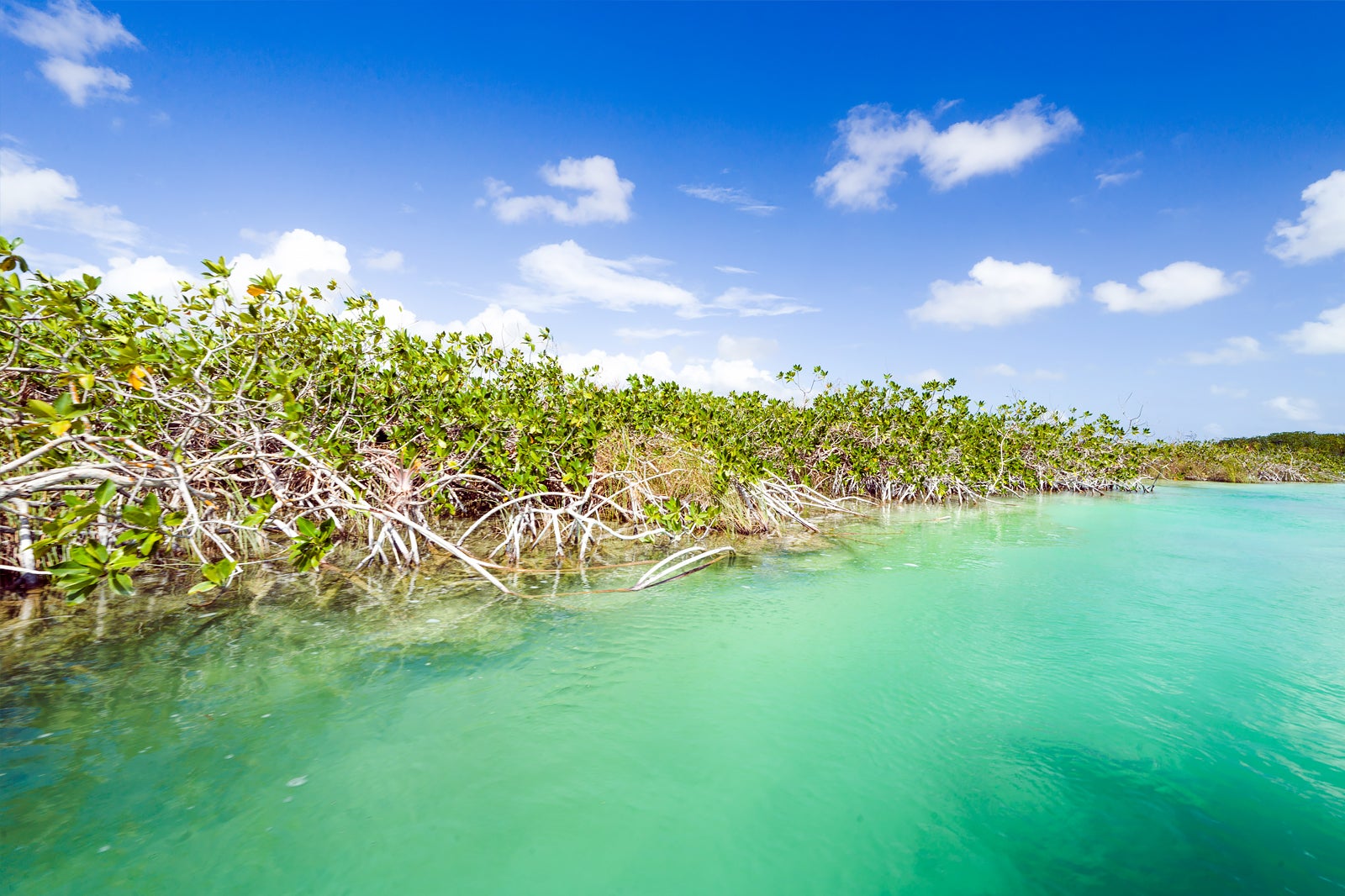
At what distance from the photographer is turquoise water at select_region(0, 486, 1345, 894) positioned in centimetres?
209

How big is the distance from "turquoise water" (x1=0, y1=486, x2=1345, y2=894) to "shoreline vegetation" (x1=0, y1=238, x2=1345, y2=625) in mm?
796

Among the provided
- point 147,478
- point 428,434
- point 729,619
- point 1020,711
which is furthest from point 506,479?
point 1020,711

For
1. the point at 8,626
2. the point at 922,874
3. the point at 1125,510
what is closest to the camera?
the point at 922,874

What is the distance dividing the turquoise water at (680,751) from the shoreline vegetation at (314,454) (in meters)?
0.80

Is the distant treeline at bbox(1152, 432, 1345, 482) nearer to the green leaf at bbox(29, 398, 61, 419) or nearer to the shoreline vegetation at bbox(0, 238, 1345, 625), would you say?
the shoreline vegetation at bbox(0, 238, 1345, 625)

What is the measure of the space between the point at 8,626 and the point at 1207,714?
787cm

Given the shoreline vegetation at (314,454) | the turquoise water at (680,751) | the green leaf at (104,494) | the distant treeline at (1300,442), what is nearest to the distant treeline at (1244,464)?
the distant treeline at (1300,442)

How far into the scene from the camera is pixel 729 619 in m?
4.59

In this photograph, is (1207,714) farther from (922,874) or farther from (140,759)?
(140,759)

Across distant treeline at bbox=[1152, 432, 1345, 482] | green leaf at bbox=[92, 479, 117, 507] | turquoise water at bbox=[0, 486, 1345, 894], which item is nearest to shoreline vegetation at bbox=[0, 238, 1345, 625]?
green leaf at bbox=[92, 479, 117, 507]

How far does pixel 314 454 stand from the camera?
5.43 m

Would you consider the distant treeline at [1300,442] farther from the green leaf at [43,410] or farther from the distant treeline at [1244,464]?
the green leaf at [43,410]

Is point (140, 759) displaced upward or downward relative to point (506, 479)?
downward

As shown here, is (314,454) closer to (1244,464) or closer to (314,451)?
(314,451)
